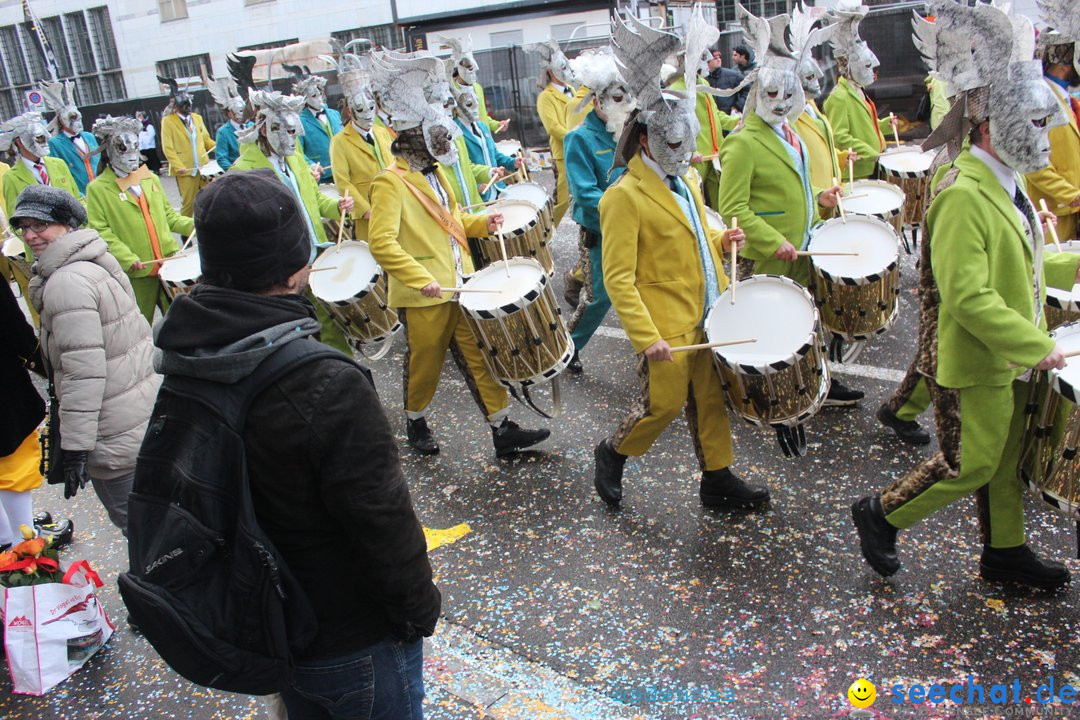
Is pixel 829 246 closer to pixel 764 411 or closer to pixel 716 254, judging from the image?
pixel 716 254

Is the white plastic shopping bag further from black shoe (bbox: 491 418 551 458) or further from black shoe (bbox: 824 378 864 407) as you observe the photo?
black shoe (bbox: 824 378 864 407)

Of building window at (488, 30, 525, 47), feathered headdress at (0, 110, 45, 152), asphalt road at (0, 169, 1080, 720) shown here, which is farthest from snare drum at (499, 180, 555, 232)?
building window at (488, 30, 525, 47)

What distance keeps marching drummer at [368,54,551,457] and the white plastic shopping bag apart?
213cm

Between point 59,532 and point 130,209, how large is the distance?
2602 millimetres

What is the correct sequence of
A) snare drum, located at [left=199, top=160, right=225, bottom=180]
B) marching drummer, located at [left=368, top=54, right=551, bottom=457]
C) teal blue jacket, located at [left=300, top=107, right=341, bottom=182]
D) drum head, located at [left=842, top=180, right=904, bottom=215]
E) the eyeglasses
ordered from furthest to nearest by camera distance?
snare drum, located at [left=199, top=160, right=225, bottom=180] < teal blue jacket, located at [left=300, top=107, right=341, bottom=182] < drum head, located at [left=842, top=180, right=904, bottom=215] < marching drummer, located at [left=368, top=54, right=551, bottom=457] < the eyeglasses

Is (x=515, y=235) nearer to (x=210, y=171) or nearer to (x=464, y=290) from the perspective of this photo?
(x=464, y=290)

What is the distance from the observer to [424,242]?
16.9 feet

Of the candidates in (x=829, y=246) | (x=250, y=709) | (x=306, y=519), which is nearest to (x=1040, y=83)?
(x=829, y=246)

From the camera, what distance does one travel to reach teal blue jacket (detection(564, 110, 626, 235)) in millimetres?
5789

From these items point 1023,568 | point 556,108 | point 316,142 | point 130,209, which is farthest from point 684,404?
point 316,142

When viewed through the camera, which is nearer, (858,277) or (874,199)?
(858,277)

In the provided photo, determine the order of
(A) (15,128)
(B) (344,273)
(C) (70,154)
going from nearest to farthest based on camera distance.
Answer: (B) (344,273) → (A) (15,128) → (C) (70,154)

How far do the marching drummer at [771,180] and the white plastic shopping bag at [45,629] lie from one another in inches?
145

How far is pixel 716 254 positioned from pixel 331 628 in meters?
2.81
